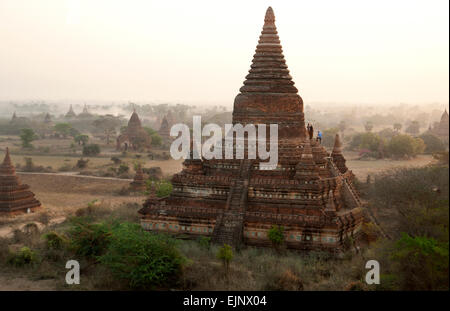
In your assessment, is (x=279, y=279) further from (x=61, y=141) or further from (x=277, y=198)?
(x=61, y=141)

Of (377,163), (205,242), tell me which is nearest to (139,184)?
(205,242)

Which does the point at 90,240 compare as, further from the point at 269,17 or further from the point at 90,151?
the point at 90,151

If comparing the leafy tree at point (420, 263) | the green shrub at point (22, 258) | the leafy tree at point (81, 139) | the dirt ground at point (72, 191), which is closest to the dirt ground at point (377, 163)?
the dirt ground at point (72, 191)

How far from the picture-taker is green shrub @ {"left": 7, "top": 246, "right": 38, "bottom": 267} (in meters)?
17.6

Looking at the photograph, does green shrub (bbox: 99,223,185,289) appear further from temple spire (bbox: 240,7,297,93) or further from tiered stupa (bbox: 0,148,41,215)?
tiered stupa (bbox: 0,148,41,215)

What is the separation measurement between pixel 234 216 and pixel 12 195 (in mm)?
17002

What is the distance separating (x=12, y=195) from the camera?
30.8 m

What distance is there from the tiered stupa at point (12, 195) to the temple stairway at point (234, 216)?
16.0m

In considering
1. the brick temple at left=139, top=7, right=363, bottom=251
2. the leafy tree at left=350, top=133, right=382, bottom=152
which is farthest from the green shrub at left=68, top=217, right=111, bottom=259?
the leafy tree at left=350, top=133, right=382, bottom=152

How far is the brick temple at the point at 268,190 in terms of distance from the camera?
19.1 metres

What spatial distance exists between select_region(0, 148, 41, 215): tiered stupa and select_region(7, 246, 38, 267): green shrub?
13188 millimetres

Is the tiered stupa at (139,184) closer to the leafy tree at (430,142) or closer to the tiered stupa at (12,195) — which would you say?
the tiered stupa at (12,195)
